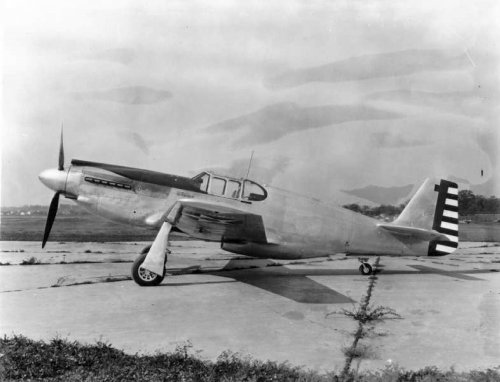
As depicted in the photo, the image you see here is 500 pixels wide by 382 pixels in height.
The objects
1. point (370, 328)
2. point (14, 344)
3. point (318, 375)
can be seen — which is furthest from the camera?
point (370, 328)

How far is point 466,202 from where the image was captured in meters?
41.7

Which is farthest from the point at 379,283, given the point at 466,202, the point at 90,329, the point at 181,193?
the point at 466,202

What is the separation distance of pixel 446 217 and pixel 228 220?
17.9ft

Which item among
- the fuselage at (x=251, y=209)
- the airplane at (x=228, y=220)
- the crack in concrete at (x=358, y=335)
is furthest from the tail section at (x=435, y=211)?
the crack in concrete at (x=358, y=335)

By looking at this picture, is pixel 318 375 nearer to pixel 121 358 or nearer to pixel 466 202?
pixel 121 358

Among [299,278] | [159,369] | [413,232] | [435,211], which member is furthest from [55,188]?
[435,211]

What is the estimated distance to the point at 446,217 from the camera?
891 centimetres

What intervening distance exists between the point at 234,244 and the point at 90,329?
3.98m

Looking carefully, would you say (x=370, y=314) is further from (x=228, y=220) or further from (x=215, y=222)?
(x=215, y=222)

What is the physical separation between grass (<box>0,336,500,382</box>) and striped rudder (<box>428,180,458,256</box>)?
5749 mm

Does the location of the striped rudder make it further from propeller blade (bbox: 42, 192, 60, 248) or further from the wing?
propeller blade (bbox: 42, 192, 60, 248)

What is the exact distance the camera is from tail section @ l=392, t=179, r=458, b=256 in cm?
888

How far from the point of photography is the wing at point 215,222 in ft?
20.7

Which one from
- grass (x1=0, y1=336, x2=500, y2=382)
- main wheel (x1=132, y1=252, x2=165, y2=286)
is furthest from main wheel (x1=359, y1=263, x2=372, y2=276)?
grass (x1=0, y1=336, x2=500, y2=382)
